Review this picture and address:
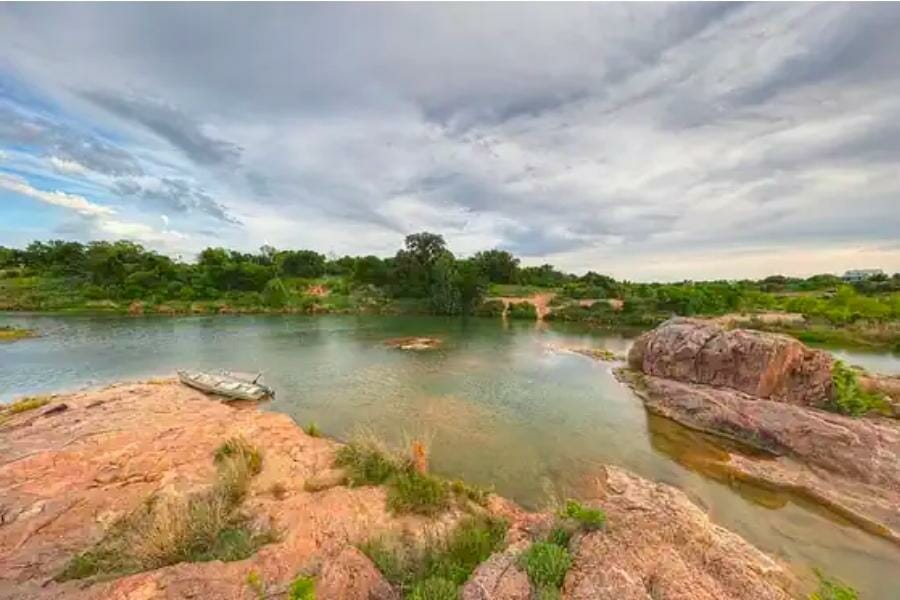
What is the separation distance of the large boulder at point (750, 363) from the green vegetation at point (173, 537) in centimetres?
2077

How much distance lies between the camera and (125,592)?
5160 mm

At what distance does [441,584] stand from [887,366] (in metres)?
38.1

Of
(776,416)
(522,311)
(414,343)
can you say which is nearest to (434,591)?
(776,416)

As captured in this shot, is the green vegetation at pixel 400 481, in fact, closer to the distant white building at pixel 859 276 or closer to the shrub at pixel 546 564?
the shrub at pixel 546 564

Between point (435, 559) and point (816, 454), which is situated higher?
point (435, 559)

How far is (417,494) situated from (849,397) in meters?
18.8

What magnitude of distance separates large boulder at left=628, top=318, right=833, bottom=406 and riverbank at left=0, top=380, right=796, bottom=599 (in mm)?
10413

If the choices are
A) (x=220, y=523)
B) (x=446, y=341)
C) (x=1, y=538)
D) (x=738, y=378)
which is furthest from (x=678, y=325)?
(x=1, y=538)

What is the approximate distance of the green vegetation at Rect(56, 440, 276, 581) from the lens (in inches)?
251

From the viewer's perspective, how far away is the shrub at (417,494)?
9.20m

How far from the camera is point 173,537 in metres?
6.59

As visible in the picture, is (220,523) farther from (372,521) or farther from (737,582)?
(737,582)

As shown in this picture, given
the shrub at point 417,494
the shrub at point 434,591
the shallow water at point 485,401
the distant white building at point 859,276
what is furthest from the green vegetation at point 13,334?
the distant white building at point 859,276

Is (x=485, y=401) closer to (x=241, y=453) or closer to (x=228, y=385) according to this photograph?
(x=241, y=453)
